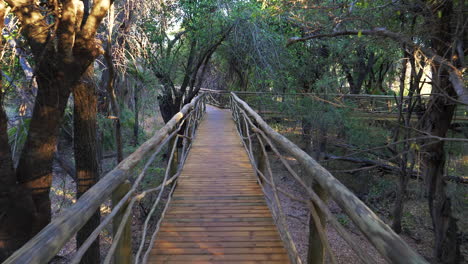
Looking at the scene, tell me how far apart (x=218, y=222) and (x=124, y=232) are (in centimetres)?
146

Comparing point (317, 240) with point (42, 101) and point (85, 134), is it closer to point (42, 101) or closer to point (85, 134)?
point (42, 101)

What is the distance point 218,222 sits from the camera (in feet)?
11.2

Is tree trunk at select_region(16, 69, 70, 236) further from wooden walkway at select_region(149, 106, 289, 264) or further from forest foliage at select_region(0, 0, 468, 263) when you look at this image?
wooden walkway at select_region(149, 106, 289, 264)

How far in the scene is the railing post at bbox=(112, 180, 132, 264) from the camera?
80.5 inches

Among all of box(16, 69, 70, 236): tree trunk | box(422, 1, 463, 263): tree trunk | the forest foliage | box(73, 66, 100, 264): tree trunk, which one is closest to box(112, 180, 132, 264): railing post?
the forest foliage

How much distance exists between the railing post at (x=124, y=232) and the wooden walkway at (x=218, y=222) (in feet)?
1.89

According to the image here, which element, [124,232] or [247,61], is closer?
[124,232]

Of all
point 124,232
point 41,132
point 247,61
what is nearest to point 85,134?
point 41,132

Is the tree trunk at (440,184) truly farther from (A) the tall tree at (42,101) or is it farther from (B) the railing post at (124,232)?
(A) the tall tree at (42,101)

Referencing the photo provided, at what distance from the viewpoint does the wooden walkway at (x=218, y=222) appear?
2.76 m

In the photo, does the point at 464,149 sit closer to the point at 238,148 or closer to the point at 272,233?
the point at 238,148

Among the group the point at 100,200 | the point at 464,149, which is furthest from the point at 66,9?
the point at 464,149

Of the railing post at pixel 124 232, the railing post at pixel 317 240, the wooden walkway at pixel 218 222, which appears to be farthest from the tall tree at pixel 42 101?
the railing post at pixel 317 240

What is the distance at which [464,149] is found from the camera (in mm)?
10555
